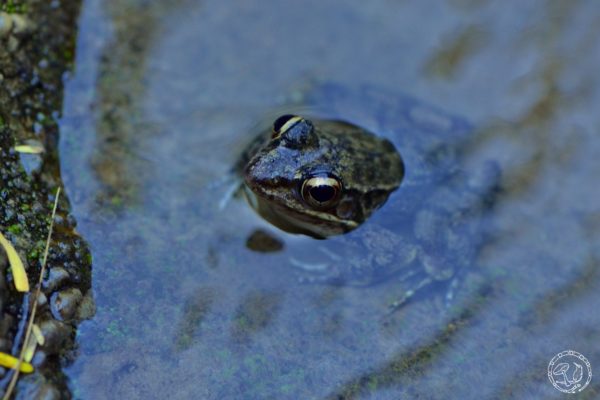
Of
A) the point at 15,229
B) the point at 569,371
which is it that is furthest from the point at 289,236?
the point at 569,371

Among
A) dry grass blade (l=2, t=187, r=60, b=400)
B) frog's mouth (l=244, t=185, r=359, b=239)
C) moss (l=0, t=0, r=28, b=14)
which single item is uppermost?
moss (l=0, t=0, r=28, b=14)

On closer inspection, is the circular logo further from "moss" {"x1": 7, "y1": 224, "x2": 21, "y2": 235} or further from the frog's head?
"moss" {"x1": 7, "y1": 224, "x2": 21, "y2": 235}

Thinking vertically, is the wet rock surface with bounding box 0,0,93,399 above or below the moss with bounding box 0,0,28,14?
below

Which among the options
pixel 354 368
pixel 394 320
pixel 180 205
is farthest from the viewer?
pixel 180 205

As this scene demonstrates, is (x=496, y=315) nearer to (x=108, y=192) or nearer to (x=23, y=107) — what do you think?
(x=108, y=192)

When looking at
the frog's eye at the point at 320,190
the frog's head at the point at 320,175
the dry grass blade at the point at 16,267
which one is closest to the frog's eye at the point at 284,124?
the frog's head at the point at 320,175

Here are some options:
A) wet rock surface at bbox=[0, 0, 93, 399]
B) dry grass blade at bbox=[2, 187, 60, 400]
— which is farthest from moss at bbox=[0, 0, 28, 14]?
dry grass blade at bbox=[2, 187, 60, 400]

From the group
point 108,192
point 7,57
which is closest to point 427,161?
point 108,192
